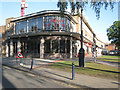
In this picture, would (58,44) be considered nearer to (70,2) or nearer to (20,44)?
(20,44)

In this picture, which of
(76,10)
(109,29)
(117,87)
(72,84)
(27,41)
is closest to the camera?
(117,87)

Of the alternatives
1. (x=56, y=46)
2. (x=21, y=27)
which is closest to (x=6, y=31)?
(x=21, y=27)

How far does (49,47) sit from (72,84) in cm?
1590

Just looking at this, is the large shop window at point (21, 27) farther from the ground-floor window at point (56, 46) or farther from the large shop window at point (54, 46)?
the large shop window at point (54, 46)

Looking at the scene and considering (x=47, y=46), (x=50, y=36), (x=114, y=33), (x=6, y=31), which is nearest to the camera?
(x=50, y=36)

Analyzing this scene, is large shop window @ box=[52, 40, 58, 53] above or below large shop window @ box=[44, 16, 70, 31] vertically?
below

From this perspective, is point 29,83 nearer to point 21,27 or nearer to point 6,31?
point 21,27

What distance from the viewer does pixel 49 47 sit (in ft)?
71.2

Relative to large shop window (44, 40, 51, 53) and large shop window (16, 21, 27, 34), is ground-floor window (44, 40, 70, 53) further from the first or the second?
large shop window (16, 21, 27, 34)

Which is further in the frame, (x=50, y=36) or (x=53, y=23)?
(x=50, y=36)

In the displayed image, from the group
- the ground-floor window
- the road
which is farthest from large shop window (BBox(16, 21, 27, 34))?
the road

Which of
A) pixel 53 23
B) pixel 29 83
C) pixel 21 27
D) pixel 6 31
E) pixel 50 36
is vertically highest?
pixel 6 31

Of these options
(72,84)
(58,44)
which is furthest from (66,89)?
(58,44)

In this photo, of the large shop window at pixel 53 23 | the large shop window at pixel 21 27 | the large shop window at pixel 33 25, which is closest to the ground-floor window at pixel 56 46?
the large shop window at pixel 53 23
